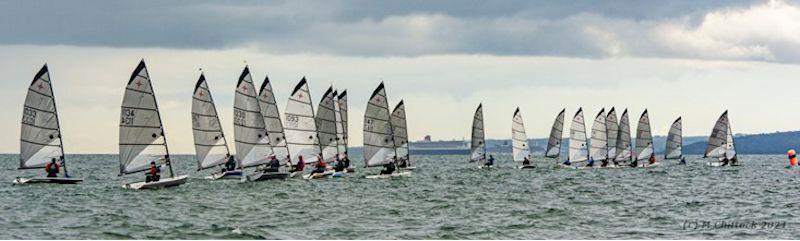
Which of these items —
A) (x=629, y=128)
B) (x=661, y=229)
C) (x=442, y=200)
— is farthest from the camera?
(x=629, y=128)

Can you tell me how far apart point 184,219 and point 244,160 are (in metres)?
28.8

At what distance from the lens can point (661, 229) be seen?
40.9 m

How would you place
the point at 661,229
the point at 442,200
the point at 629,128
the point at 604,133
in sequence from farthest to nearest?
1. the point at 629,128
2. the point at 604,133
3. the point at 442,200
4. the point at 661,229

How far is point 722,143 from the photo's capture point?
422 feet

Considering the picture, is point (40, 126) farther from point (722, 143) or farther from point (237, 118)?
point (722, 143)

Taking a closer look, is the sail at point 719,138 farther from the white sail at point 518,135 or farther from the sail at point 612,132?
the white sail at point 518,135

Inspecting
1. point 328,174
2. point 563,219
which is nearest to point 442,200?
point 563,219

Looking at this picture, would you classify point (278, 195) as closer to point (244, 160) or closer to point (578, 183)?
point (244, 160)

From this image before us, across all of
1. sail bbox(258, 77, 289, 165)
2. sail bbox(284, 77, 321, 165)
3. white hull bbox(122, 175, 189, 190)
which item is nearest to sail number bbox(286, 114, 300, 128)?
sail bbox(284, 77, 321, 165)

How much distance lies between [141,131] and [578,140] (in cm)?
6073

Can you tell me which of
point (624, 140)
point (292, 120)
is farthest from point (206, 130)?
point (624, 140)

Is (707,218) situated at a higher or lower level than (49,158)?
lower

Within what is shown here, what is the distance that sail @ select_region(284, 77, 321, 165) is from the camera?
7875 centimetres

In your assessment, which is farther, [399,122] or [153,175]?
[399,122]
